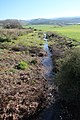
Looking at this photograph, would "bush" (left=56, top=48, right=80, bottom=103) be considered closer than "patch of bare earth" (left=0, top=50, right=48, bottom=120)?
No

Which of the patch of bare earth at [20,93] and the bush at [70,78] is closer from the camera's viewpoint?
the patch of bare earth at [20,93]

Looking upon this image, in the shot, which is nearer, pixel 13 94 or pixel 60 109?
pixel 60 109

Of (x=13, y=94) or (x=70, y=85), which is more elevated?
(x=70, y=85)

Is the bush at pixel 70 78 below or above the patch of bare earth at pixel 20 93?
above

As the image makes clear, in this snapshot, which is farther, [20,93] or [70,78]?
[20,93]

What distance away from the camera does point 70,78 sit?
24.0 m

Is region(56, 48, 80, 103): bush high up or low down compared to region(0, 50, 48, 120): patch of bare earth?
up

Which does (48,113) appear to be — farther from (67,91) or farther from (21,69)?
(21,69)

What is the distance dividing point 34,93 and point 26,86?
8.64 feet

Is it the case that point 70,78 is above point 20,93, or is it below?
above

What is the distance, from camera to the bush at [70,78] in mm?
23078

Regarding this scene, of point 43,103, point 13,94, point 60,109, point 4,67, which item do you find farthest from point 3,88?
point 4,67

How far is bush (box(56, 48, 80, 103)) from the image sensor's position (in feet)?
75.7

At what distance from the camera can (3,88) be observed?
2736cm
